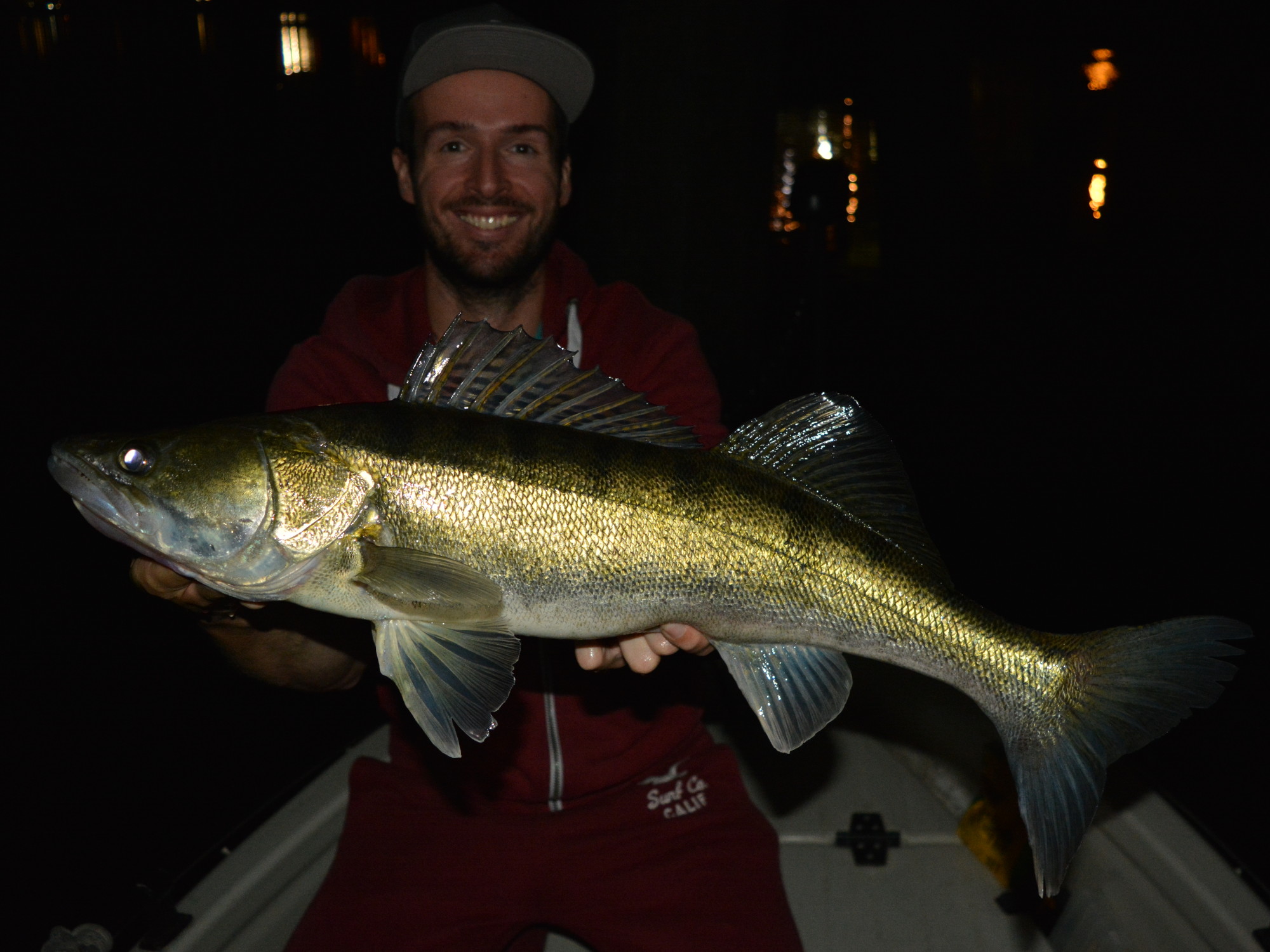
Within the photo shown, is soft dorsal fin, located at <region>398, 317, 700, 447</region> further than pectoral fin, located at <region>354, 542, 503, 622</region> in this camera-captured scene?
Yes

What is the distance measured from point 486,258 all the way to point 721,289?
18.2 feet

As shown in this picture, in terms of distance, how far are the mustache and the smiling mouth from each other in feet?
0.04

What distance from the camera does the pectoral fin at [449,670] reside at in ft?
5.75

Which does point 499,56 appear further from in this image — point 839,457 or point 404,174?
point 839,457

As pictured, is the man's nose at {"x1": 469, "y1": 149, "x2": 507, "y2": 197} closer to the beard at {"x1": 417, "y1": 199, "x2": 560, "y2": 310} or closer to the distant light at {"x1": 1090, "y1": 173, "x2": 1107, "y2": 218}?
the beard at {"x1": 417, "y1": 199, "x2": 560, "y2": 310}

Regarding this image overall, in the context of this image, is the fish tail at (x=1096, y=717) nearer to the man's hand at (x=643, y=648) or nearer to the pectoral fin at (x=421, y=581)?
the man's hand at (x=643, y=648)

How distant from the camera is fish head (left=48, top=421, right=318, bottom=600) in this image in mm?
1706

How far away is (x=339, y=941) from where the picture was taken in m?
2.31

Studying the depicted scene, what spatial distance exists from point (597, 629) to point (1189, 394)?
17.4 meters

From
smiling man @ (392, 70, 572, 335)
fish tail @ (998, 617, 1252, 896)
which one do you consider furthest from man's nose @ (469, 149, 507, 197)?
fish tail @ (998, 617, 1252, 896)

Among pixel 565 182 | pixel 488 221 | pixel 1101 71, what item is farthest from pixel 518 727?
pixel 1101 71

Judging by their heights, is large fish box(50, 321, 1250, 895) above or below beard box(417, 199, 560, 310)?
below

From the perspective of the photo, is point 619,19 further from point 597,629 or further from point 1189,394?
point 1189,394

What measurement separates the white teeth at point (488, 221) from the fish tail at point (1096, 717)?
6.77 ft
